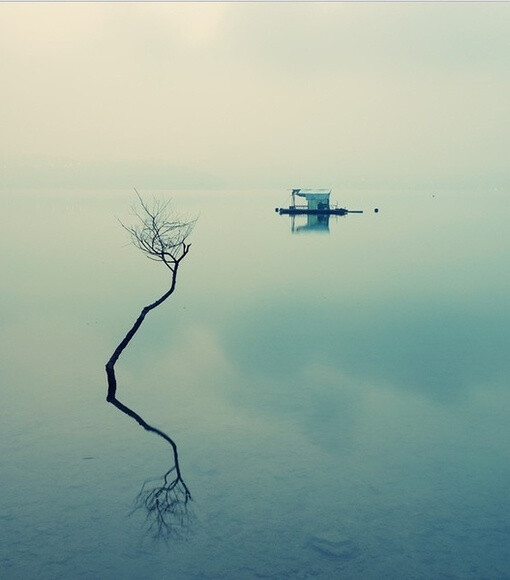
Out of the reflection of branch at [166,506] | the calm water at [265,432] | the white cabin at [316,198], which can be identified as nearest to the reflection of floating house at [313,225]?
the white cabin at [316,198]

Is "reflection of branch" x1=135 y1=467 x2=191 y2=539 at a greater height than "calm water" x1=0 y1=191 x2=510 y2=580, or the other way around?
"calm water" x1=0 y1=191 x2=510 y2=580

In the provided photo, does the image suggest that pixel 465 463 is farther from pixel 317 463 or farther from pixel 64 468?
pixel 64 468

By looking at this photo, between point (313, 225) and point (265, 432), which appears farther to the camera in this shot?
point (313, 225)

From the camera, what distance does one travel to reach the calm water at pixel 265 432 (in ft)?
38.0

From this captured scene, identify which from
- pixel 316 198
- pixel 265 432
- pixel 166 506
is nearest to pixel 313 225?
pixel 316 198

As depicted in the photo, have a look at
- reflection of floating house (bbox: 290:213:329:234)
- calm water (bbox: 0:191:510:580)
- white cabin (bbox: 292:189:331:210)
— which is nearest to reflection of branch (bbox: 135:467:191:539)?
calm water (bbox: 0:191:510:580)

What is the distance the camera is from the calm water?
11578 mm

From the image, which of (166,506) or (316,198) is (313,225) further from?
(166,506)

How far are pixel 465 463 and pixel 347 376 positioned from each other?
285 inches

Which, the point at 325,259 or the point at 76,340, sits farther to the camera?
the point at 325,259

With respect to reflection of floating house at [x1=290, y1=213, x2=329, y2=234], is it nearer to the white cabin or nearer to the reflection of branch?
the white cabin

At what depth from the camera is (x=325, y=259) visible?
56656 millimetres

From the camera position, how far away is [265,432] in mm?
16906

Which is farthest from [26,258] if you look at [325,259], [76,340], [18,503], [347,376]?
[18,503]
